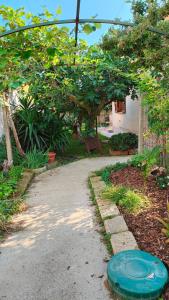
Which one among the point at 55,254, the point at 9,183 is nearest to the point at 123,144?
the point at 9,183

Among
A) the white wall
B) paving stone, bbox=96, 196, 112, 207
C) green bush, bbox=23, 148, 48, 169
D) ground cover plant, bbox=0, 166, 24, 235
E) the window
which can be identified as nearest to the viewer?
ground cover plant, bbox=0, 166, 24, 235

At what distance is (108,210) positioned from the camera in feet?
11.4

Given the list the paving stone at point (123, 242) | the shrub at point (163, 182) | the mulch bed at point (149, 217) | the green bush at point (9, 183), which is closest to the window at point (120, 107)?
the mulch bed at point (149, 217)

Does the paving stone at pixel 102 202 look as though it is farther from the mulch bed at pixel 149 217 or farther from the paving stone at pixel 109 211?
the mulch bed at pixel 149 217

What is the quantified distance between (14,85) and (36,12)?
1568 mm

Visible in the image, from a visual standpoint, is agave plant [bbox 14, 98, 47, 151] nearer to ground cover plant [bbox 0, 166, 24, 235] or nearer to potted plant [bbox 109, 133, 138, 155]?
potted plant [bbox 109, 133, 138, 155]

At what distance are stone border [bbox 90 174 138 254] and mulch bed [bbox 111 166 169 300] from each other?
89 millimetres

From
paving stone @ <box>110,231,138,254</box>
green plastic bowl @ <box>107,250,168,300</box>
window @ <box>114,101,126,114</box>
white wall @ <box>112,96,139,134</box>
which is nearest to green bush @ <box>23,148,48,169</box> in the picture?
paving stone @ <box>110,231,138,254</box>

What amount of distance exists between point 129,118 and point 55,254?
8.20 meters

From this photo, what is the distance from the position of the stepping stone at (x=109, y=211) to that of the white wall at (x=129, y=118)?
6179 mm

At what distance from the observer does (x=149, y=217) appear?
3.19 metres

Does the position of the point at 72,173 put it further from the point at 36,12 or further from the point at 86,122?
the point at 36,12

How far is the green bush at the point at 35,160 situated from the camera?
6.12m

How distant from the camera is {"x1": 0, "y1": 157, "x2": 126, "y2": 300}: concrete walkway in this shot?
7.22 ft
